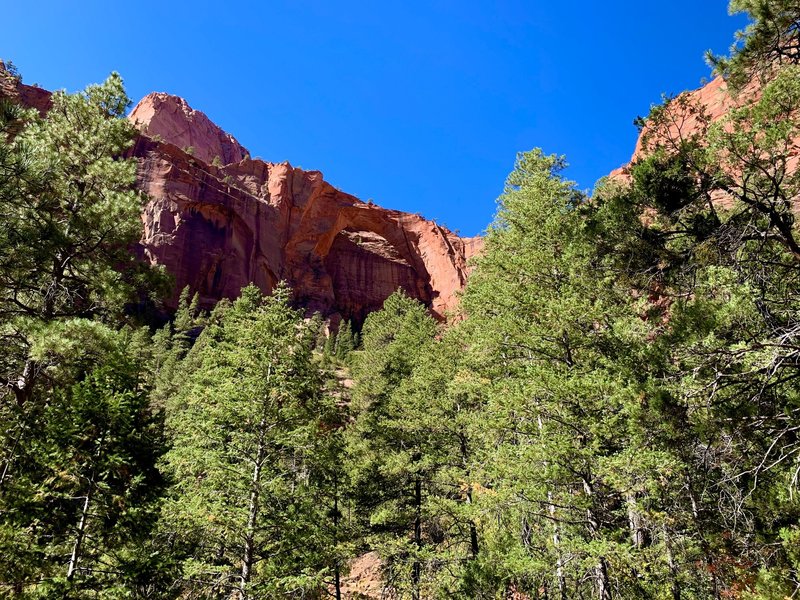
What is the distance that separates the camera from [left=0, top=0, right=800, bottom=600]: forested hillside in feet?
20.7

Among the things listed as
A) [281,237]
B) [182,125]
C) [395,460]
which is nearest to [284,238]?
[281,237]

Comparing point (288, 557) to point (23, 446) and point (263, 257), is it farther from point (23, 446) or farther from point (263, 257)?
point (263, 257)

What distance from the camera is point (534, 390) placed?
23.3ft

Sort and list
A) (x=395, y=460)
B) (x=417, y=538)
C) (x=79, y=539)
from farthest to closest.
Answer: (x=417, y=538), (x=395, y=460), (x=79, y=539)

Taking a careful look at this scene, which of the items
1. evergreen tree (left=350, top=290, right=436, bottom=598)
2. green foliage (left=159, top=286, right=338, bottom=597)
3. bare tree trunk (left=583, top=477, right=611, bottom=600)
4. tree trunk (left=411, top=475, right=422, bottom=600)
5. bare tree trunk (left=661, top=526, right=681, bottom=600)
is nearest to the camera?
bare tree trunk (left=661, top=526, right=681, bottom=600)

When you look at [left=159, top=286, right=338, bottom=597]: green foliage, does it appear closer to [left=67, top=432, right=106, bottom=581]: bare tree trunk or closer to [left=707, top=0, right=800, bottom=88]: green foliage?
[left=67, top=432, right=106, bottom=581]: bare tree trunk

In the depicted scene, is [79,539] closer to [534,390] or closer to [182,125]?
[534,390]

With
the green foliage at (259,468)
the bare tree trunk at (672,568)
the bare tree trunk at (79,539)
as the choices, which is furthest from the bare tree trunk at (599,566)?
the bare tree trunk at (79,539)

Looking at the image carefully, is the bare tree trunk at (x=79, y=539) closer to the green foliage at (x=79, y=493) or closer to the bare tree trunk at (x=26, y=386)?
the green foliage at (x=79, y=493)

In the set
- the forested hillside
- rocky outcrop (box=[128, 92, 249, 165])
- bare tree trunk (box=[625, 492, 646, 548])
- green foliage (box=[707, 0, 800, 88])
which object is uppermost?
rocky outcrop (box=[128, 92, 249, 165])

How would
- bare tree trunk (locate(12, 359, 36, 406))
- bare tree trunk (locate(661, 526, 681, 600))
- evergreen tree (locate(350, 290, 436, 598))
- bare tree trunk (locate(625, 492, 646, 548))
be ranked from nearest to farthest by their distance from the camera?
1. bare tree trunk (locate(661, 526, 681, 600))
2. bare tree trunk (locate(625, 492, 646, 548))
3. bare tree trunk (locate(12, 359, 36, 406))
4. evergreen tree (locate(350, 290, 436, 598))

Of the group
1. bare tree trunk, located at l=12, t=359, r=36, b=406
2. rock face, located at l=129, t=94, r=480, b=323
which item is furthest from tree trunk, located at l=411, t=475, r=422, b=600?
rock face, located at l=129, t=94, r=480, b=323

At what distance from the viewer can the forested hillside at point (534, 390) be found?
20.7ft

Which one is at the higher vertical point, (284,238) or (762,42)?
(284,238)
